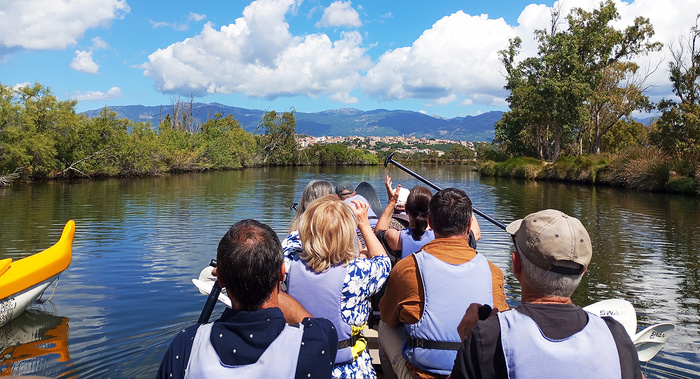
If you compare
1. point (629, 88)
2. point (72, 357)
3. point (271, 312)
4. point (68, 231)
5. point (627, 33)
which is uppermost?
point (627, 33)

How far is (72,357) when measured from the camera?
15.0 ft

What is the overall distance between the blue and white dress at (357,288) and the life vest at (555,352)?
1.01 metres

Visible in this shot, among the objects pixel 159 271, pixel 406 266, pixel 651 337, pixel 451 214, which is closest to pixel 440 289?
pixel 406 266

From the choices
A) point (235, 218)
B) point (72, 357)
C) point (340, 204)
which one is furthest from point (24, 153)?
point (340, 204)

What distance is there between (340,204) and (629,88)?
42.9 metres

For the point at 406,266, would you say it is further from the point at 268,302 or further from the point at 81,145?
the point at 81,145

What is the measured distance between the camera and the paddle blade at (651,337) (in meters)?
3.66

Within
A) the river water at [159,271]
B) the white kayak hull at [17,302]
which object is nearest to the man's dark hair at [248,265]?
the river water at [159,271]

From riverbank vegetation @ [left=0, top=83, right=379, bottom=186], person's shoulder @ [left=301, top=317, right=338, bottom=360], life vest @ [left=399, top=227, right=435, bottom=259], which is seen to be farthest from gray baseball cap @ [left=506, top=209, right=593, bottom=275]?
riverbank vegetation @ [left=0, top=83, right=379, bottom=186]

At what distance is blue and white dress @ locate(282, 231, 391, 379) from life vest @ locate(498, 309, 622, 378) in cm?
101

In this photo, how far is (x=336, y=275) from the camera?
7.89 ft

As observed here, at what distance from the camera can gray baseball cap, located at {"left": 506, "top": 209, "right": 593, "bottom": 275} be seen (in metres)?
1.61

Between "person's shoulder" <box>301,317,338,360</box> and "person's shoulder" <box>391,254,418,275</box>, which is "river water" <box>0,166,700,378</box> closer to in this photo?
"person's shoulder" <box>391,254,418,275</box>

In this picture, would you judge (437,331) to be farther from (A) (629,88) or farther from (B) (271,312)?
(A) (629,88)
